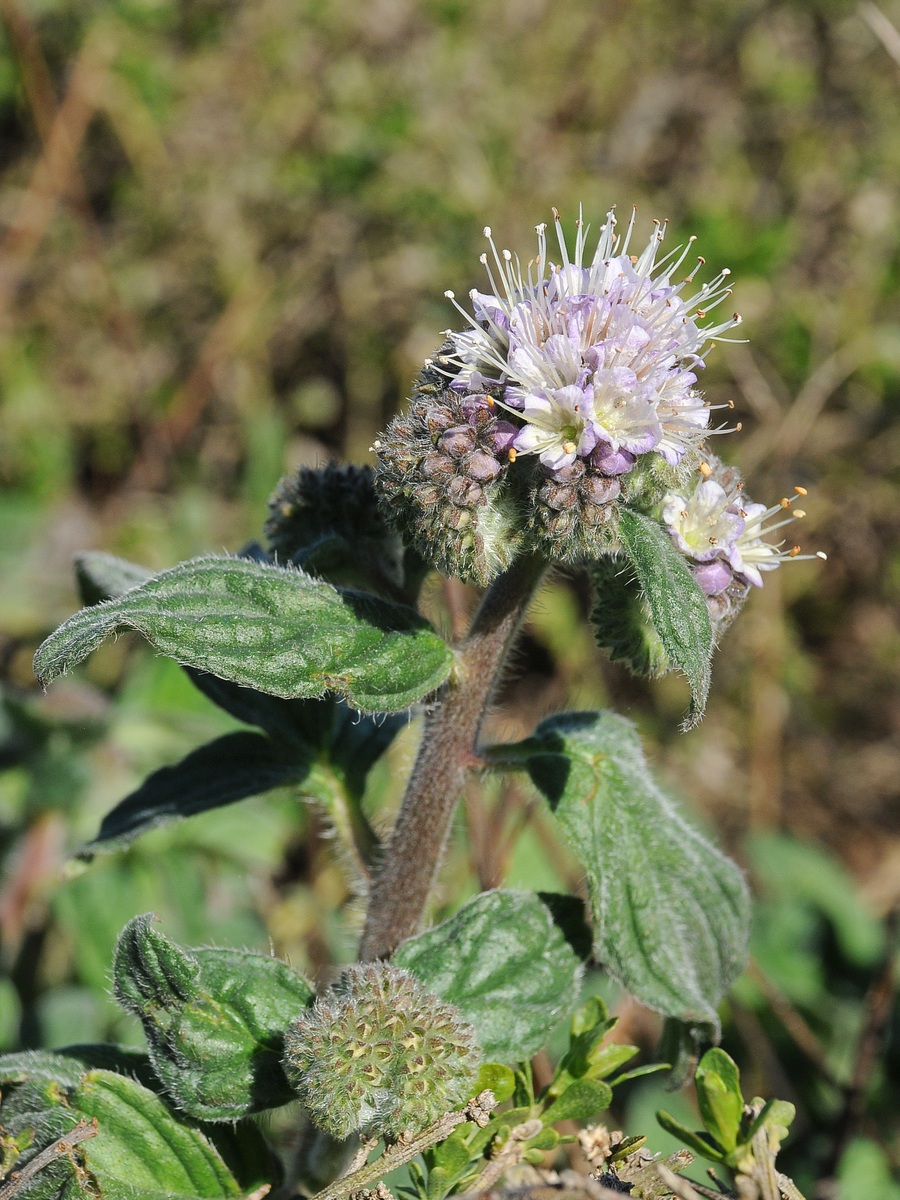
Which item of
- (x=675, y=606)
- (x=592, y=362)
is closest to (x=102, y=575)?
(x=592, y=362)

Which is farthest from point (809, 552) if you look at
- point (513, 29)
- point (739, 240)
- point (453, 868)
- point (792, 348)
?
point (513, 29)

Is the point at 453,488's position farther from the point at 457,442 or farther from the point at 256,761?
the point at 256,761

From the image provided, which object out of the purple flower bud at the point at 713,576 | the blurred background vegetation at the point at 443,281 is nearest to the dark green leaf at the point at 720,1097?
the purple flower bud at the point at 713,576

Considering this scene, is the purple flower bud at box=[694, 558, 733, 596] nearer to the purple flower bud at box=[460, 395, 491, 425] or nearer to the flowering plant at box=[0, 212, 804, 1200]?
the flowering plant at box=[0, 212, 804, 1200]

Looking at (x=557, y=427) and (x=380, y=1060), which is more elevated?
(x=557, y=427)

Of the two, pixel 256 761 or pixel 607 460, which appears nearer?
pixel 607 460

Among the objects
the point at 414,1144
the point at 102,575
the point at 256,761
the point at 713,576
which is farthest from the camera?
the point at 102,575

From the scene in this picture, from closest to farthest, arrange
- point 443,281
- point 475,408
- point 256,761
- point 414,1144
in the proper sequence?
point 414,1144, point 475,408, point 256,761, point 443,281

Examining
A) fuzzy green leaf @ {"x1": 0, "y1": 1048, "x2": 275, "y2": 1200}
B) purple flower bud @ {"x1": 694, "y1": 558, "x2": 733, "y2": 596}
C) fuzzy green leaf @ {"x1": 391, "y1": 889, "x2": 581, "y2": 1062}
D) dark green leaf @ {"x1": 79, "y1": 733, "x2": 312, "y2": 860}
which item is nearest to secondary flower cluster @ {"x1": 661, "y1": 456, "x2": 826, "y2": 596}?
purple flower bud @ {"x1": 694, "y1": 558, "x2": 733, "y2": 596}

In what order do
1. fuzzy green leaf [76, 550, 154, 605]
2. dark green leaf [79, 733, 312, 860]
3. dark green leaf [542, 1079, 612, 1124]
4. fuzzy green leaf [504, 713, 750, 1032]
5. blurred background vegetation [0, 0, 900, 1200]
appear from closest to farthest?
1. dark green leaf [542, 1079, 612, 1124]
2. fuzzy green leaf [504, 713, 750, 1032]
3. dark green leaf [79, 733, 312, 860]
4. fuzzy green leaf [76, 550, 154, 605]
5. blurred background vegetation [0, 0, 900, 1200]
